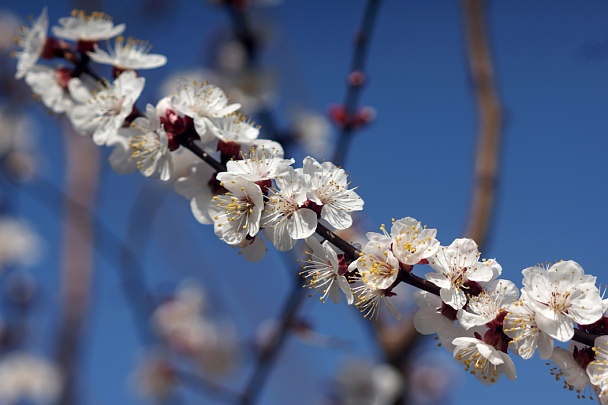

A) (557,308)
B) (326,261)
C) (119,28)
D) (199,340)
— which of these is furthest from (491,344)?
(199,340)

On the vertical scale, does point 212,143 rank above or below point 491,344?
above

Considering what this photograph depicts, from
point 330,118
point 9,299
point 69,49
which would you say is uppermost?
point 330,118

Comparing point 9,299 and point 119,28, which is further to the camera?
point 9,299

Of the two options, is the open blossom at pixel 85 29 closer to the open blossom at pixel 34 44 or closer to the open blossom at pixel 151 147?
the open blossom at pixel 34 44

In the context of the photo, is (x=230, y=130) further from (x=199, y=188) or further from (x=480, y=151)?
(x=480, y=151)

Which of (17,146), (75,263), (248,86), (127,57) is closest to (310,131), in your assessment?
(248,86)

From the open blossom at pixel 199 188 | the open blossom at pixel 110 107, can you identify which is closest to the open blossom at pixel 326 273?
the open blossom at pixel 199 188

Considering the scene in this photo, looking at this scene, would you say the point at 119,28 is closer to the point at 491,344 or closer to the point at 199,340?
the point at 491,344
